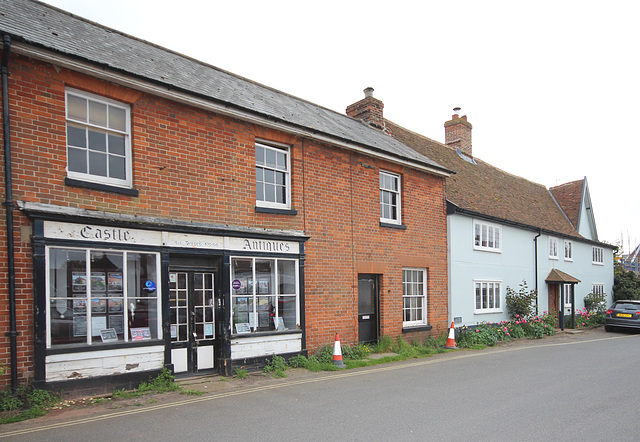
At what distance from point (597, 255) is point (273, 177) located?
2422cm

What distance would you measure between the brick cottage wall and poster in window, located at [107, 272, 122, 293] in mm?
1132

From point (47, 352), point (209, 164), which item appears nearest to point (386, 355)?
point (209, 164)

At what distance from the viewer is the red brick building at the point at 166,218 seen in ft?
24.1

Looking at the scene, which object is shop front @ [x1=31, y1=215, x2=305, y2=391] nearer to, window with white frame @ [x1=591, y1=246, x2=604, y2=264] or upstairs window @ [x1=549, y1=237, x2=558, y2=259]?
upstairs window @ [x1=549, y1=237, x2=558, y2=259]

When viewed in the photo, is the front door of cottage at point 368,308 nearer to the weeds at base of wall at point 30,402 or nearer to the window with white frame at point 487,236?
the window with white frame at point 487,236

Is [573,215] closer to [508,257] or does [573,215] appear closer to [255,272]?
[508,257]

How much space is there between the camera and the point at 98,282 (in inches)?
314

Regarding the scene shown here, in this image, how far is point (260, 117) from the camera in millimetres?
10391

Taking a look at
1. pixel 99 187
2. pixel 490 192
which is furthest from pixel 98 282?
pixel 490 192

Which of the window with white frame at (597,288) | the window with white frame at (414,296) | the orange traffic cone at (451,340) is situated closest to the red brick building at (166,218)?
the window with white frame at (414,296)

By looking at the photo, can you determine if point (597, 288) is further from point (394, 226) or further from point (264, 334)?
point (264, 334)

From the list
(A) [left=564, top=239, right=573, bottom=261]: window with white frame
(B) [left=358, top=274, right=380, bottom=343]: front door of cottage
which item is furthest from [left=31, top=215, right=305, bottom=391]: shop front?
(A) [left=564, top=239, right=573, bottom=261]: window with white frame

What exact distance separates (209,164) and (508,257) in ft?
45.5

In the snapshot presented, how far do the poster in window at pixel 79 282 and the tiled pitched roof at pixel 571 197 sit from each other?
26.6 meters
